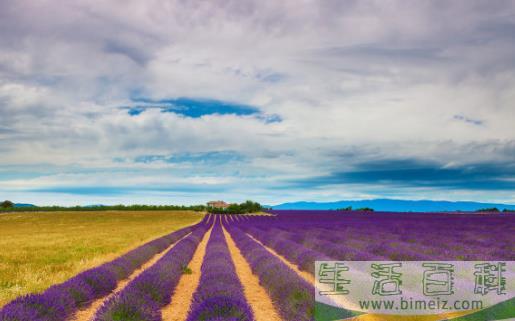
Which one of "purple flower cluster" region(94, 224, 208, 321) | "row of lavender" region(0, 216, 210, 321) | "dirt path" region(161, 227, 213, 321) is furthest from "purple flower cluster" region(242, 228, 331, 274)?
"row of lavender" region(0, 216, 210, 321)

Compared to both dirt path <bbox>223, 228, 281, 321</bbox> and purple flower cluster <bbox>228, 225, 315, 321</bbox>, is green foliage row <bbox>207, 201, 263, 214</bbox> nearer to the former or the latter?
dirt path <bbox>223, 228, 281, 321</bbox>

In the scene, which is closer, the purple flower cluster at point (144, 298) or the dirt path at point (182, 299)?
the purple flower cluster at point (144, 298)

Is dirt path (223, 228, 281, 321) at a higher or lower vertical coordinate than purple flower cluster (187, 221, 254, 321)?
lower

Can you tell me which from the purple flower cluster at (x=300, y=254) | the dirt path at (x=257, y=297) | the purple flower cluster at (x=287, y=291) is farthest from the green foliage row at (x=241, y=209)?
the purple flower cluster at (x=287, y=291)

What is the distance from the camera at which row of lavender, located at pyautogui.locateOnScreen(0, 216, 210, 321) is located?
17.1 feet

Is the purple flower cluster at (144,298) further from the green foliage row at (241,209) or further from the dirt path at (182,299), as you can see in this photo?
the green foliage row at (241,209)

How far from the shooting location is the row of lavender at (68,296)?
5211 mm

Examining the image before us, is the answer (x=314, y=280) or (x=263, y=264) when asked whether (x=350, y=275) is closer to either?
(x=314, y=280)

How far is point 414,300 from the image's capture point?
6266 mm

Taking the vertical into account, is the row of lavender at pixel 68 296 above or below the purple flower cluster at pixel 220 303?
below

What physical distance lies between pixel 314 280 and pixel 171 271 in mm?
3374

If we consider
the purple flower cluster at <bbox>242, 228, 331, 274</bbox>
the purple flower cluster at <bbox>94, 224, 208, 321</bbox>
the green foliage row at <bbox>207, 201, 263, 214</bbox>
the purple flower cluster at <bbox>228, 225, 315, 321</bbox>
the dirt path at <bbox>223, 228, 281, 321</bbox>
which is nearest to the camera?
the purple flower cluster at <bbox>94, 224, 208, 321</bbox>

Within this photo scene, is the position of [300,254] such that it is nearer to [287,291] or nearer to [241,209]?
[287,291]

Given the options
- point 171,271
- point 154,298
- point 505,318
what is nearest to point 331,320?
point 505,318
